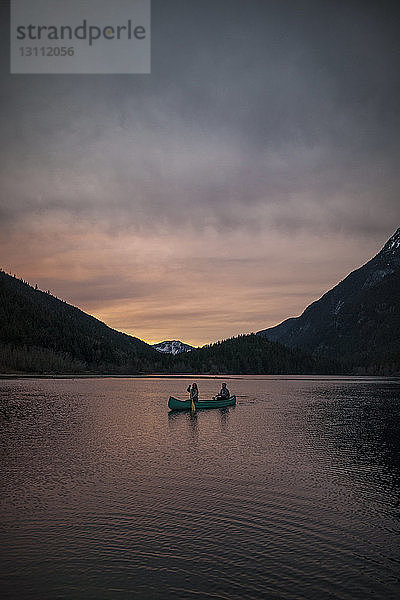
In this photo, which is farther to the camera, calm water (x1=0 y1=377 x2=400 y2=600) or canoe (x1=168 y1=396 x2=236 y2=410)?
canoe (x1=168 y1=396 x2=236 y2=410)

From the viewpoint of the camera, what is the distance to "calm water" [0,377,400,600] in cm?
1750

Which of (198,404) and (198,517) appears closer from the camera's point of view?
(198,517)

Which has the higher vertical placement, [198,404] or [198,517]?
[198,517]

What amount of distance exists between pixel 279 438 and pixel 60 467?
81.4ft

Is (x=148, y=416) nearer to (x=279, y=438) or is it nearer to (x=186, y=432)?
(x=186, y=432)

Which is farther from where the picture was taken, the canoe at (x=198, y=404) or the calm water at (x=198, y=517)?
the canoe at (x=198, y=404)

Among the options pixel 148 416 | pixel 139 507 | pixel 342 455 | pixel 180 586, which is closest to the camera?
pixel 180 586

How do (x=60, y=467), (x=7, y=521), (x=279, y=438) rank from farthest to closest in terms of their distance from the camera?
(x=279, y=438) < (x=60, y=467) < (x=7, y=521)

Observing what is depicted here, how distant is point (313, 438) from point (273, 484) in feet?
74.2

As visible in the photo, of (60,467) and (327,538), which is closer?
(327,538)

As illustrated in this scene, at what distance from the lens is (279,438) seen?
Answer: 171ft

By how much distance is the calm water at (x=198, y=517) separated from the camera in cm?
1750

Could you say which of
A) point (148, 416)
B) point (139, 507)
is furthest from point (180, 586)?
point (148, 416)

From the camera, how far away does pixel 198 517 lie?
24.6 metres
